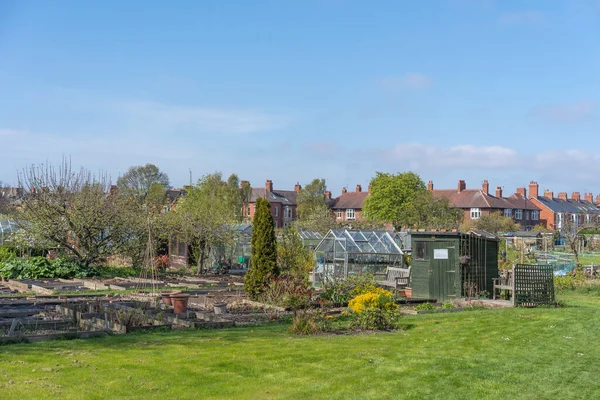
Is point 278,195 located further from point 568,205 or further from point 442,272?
point 442,272

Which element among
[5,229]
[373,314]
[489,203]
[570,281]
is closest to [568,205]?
[489,203]

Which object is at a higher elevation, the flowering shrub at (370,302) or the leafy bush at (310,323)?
the flowering shrub at (370,302)

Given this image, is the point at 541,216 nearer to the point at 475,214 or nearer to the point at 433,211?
the point at 475,214

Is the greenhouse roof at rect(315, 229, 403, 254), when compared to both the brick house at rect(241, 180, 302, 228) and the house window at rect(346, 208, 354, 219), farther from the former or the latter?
the house window at rect(346, 208, 354, 219)

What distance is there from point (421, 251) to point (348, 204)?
3114 inches

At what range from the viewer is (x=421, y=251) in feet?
70.9

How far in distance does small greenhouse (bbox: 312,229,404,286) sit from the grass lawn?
42.9ft

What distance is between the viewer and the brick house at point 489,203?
291 ft

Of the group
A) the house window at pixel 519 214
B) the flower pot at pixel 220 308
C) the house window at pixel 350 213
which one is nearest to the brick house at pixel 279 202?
the house window at pixel 350 213

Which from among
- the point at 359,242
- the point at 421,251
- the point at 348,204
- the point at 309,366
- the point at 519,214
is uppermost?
the point at 348,204

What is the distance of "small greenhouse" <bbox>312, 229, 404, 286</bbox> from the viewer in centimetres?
2642

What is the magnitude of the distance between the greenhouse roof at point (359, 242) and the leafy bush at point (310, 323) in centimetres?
1265

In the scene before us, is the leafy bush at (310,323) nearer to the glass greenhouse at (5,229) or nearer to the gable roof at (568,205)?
the glass greenhouse at (5,229)

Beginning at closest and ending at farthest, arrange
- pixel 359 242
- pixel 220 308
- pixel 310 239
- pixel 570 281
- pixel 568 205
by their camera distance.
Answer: pixel 220 308
pixel 570 281
pixel 359 242
pixel 310 239
pixel 568 205
